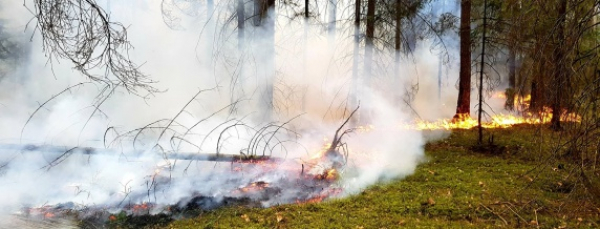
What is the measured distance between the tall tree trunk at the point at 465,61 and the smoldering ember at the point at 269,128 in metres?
0.06

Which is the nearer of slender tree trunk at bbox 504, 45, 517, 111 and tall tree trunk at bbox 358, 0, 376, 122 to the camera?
slender tree trunk at bbox 504, 45, 517, 111

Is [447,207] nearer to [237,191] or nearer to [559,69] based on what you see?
[559,69]

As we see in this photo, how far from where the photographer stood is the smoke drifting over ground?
668cm

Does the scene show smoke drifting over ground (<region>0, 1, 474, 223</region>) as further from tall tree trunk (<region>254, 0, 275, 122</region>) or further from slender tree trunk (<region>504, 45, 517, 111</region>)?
slender tree trunk (<region>504, 45, 517, 111</region>)

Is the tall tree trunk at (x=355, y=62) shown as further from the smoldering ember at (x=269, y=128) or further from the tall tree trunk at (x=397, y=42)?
the tall tree trunk at (x=397, y=42)

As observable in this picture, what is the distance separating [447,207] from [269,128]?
5016 mm

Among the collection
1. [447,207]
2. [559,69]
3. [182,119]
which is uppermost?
[559,69]

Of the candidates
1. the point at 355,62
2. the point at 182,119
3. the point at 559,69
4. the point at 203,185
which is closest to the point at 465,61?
the point at 355,62

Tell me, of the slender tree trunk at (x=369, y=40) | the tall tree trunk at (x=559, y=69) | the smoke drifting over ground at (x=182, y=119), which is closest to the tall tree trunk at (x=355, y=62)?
the smoke drifting over ground at (x=182, y=119)

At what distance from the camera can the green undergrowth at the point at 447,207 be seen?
204 inches

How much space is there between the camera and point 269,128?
995cm

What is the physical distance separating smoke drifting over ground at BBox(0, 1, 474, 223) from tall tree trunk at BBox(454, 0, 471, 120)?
2.21m

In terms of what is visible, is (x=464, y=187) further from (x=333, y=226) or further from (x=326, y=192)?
(x=333, y=226)

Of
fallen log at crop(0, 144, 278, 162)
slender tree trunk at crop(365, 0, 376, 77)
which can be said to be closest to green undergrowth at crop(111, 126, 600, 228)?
fallen log at crop(0, 144, 278, 162)
